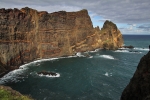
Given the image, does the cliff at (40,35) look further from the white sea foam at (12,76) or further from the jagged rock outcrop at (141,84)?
the jagged rock outcrop at (141,84)

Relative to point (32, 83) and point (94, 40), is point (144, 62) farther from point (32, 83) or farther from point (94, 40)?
point (94, 40)

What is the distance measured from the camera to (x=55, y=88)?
51281mm

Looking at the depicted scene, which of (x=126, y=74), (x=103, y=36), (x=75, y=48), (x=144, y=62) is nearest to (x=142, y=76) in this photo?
(x=144, y=62)

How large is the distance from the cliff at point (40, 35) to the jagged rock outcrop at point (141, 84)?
56.9 metres

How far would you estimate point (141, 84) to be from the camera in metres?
19.6

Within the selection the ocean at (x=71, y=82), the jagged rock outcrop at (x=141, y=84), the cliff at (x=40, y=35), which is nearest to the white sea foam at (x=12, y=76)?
the ocean at (x=71, y=82)

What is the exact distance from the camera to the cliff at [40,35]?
242ft

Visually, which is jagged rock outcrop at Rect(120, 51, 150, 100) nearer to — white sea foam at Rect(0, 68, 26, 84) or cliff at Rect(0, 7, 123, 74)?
white sea foam at Rect(0, 68, 26, 84)

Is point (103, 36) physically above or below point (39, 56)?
above

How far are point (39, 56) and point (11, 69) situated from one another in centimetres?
2456

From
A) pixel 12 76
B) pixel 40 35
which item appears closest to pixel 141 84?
pixel 12 76

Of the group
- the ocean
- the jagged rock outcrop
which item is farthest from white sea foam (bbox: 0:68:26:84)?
the jagged rock outcrop

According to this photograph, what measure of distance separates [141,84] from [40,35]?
82.7 metres

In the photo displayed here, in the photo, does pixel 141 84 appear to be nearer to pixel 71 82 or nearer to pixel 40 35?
pixel 71 82
